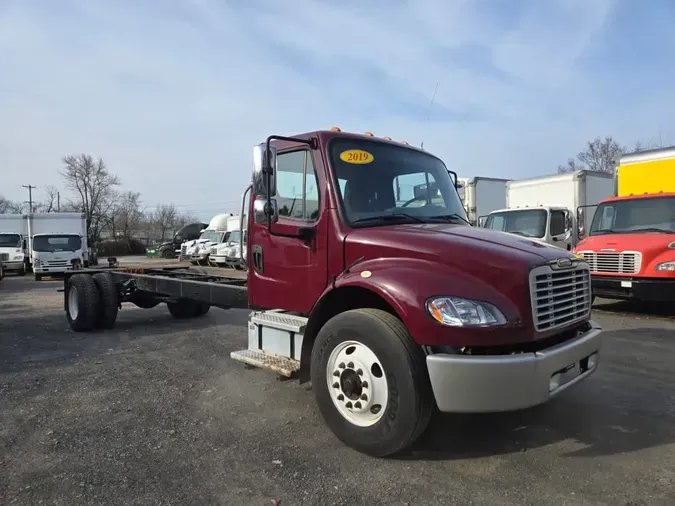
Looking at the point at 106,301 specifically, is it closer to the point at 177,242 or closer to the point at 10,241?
the point at 10,241

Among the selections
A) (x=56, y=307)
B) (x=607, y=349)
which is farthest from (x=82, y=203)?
A: (x=607, y=349)

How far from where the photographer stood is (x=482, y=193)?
16.7m

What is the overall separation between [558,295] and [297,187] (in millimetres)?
2224

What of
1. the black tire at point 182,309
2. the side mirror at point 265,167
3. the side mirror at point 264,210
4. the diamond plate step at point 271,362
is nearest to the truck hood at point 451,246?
the side mirror at point 264,210

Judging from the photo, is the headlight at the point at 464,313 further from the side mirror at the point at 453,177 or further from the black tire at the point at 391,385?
the side mirror at the point at 453,177

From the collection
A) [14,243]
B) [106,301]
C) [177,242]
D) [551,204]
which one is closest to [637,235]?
[551,204]

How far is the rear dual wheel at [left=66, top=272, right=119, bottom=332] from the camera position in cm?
874

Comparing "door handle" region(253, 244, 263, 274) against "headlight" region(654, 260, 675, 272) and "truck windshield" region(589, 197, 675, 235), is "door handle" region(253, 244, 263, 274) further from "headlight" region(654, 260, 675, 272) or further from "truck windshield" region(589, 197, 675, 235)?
"truck windshield" region(589, 197, 675, 235)

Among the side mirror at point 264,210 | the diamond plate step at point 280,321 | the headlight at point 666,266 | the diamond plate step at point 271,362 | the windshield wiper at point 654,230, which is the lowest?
the diamond plate step at point 271,362

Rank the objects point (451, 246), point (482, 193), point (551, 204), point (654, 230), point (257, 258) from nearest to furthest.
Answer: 1. point (451, 246)
2. point (257, 258)
3. point (654, 230)
4. point (551, 204)
5. point (482, 193)

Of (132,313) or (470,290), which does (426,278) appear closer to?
(470,290)

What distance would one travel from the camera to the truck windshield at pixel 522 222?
41.2 feet

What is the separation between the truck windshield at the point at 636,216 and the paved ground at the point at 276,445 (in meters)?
4.30

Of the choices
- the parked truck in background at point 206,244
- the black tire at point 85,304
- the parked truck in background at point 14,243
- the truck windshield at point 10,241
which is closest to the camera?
the black tire at point 85,304
